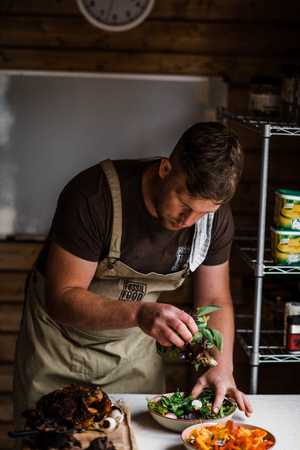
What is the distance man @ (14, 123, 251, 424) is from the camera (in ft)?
6.65

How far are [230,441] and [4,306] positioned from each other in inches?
77.9

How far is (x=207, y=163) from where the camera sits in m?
2.00

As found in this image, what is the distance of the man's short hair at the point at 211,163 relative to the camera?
78.7 inches

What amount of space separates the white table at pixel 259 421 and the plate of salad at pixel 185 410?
4cm

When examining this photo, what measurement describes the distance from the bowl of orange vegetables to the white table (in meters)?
0.05

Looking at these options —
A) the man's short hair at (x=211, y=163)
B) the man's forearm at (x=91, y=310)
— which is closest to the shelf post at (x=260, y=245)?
the man's short hair at (x=211, y=163)

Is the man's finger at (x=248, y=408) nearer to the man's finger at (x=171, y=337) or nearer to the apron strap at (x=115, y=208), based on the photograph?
the man's finger at (x=171, y=337)

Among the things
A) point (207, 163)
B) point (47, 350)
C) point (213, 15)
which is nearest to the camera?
point (207, 163)

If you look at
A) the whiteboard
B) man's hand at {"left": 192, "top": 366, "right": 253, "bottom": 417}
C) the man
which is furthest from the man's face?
the whiteboard

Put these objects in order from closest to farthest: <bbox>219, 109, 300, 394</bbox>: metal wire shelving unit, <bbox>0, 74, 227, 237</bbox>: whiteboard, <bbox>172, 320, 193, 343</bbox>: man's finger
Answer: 1. <bbox>172, 320, 193, 343</bbox>: man's finger
2. <bbox>219, 109, 300, 394</bbox>: metal wire shelving unit
3. <bbox>0, 74, 227, 237</bbox>: whiteboard

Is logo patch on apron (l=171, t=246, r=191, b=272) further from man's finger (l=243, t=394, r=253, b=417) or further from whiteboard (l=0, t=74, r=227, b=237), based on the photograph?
whiteboard (l=0, t=74, r=227, b=237)

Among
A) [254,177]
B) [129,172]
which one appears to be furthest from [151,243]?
[254,177]

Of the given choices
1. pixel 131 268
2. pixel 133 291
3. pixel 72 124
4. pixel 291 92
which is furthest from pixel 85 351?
pixel 72 124

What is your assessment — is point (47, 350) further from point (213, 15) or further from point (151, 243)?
point (213, 15)
